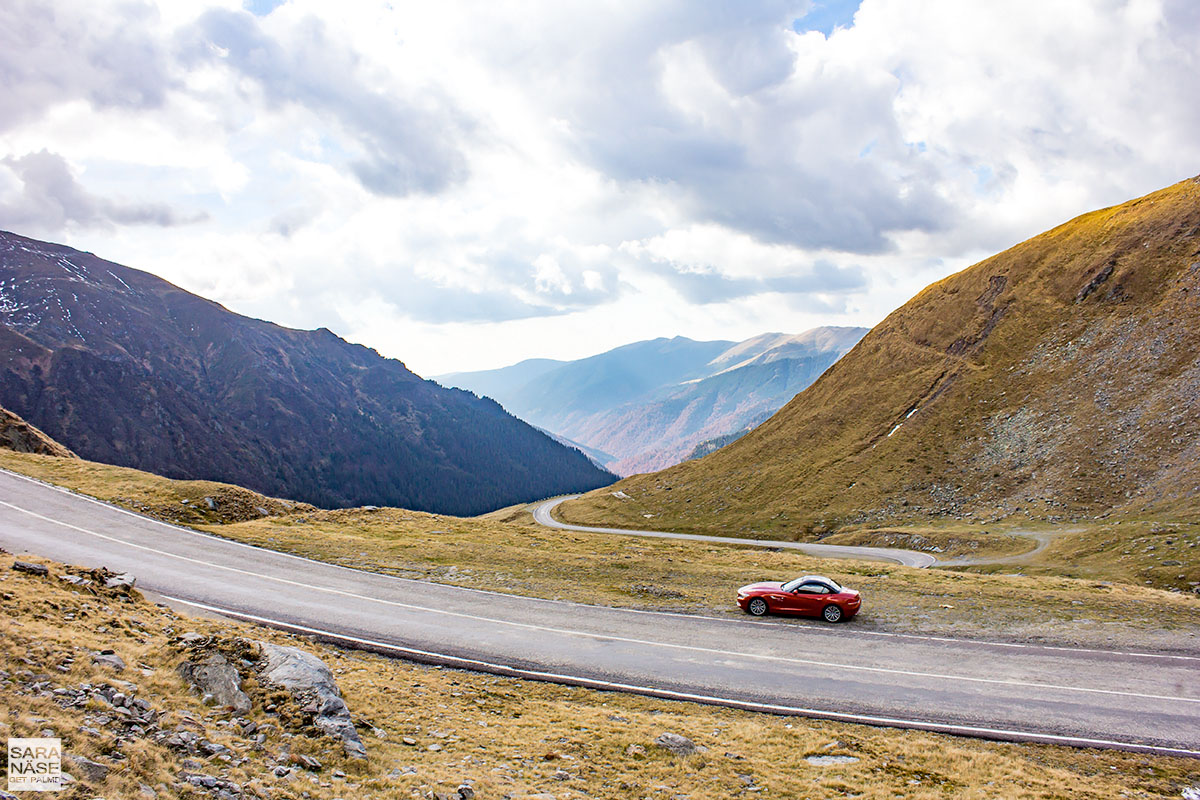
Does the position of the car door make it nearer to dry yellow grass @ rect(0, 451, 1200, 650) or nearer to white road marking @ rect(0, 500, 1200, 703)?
dry yellow grass @ rect(0, 451, 1200, 650)

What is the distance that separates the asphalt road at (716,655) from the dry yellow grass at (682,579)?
1908 mm

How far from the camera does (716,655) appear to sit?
20.8m

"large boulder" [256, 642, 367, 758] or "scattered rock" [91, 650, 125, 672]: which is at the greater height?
"scattered rock" [91, 650, 125, 672]

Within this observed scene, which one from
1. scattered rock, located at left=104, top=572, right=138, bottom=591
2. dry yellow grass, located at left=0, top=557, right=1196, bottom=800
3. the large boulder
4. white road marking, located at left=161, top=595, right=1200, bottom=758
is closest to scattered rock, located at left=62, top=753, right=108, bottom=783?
dry yellow grass, located at left=0, top=557, right=1196, bottom=800

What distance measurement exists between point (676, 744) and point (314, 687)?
8.20 metres

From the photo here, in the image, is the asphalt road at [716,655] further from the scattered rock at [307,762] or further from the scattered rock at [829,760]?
the scattered rock at [307,762]

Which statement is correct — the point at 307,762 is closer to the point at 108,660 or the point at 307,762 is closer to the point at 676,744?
the point at 108,660

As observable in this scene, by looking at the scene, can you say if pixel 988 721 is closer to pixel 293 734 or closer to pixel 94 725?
pixel 293 734

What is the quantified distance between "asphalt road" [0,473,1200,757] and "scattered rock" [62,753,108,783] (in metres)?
11.5

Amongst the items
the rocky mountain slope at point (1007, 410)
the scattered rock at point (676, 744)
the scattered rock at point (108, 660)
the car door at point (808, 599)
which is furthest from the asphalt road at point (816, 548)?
the scattered rock at point (108, 660)

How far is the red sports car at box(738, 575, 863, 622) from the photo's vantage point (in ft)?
83.4

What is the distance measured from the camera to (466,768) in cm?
1208

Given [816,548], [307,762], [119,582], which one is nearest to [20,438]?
[119,582]

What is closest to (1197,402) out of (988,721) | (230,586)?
(988,721)
